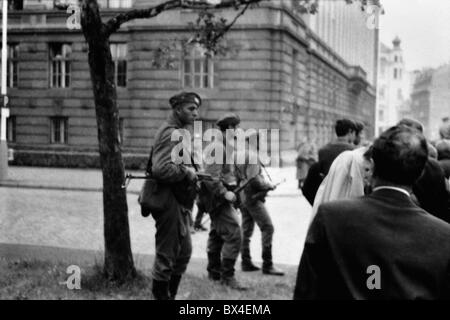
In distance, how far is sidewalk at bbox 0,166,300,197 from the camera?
1858cm

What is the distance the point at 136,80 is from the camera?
1031 inches

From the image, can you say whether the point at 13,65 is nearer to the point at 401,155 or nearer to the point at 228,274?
the point at 228,274

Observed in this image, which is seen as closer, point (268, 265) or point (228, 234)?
point (228, 234)

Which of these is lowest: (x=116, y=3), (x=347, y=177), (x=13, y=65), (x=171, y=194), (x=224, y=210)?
(x=224, y=210)

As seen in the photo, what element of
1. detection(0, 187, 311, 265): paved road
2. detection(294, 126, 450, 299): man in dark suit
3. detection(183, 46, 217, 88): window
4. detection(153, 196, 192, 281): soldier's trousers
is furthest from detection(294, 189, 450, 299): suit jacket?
detection(183, 46, 217, 88): window

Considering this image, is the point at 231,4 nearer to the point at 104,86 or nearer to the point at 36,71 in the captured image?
the point at 104,86

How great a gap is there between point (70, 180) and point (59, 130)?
7.61 metres

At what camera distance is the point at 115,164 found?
626cm

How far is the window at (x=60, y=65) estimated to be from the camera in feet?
86.4

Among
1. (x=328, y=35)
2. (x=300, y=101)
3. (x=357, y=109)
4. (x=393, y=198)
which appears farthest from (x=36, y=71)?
(x=357, y=109)

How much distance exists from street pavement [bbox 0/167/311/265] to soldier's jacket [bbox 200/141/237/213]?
6.65ft

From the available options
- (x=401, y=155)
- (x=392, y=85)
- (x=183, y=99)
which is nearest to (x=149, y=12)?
(x=183, y=99)

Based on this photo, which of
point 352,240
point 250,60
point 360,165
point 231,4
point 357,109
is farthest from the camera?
point 357,109
